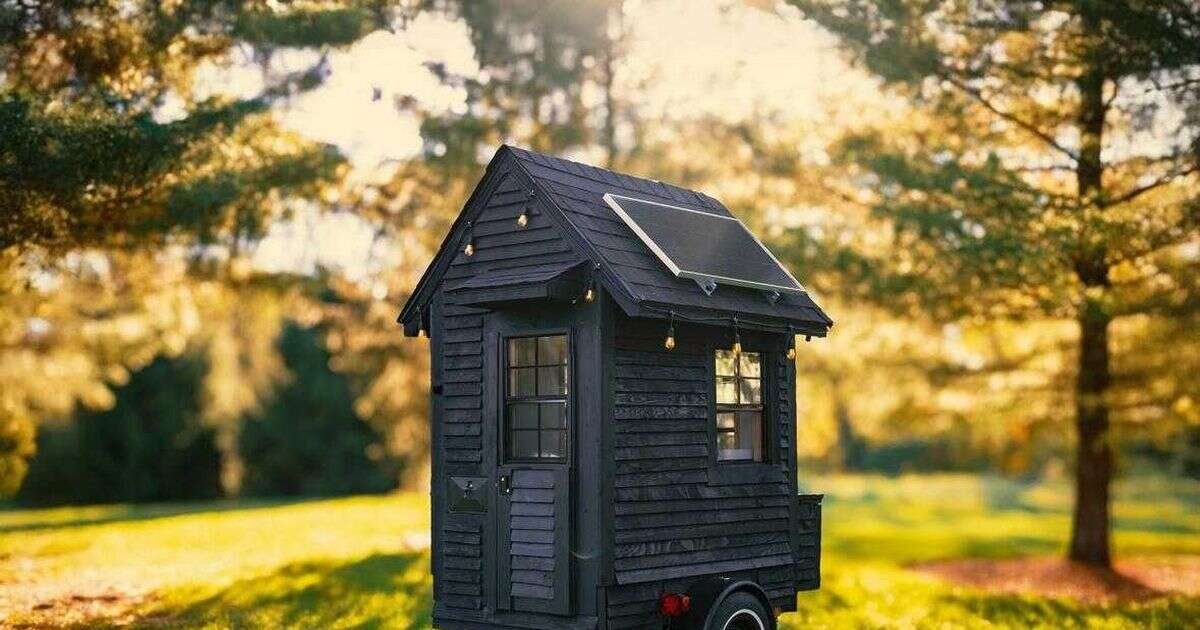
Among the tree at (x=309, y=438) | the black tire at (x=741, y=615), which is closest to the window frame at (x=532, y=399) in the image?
the black tire at (x=741, y=615)

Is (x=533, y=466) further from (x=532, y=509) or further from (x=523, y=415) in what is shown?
(x=523, y=415)

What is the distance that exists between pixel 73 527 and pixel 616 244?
17577 mm

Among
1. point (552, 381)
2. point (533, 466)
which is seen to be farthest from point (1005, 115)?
point (533, 466)

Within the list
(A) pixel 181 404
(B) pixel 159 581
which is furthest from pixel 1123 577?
(A) pixel 181 404

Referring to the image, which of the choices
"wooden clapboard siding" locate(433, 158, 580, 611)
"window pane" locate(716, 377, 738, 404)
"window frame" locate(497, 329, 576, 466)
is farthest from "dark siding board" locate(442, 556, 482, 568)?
"window pane" locate(716, 377, 738, 404)

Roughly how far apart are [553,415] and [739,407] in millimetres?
1872

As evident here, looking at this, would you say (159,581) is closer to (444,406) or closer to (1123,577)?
(444,406)

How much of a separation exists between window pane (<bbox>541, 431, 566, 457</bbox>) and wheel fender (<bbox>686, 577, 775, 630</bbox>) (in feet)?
5.15

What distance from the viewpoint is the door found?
10.5 meters

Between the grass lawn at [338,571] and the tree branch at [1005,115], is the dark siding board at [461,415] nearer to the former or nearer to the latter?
the grass lawn at [338,571]

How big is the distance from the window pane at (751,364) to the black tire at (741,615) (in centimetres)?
203

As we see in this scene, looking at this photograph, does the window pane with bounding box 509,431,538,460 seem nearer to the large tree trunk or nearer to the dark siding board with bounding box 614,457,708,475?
the dark siding board with bounding box 614,457,708,475

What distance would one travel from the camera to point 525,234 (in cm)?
1127

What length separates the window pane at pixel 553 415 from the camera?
430 inches
